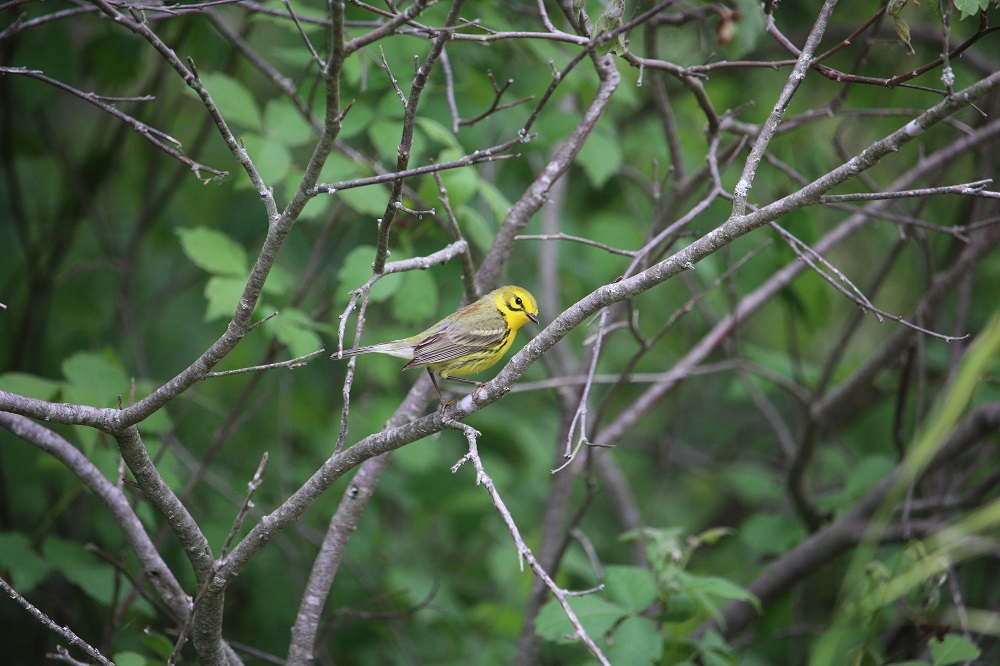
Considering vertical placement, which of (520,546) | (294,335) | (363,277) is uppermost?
(363,277)

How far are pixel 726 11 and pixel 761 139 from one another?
1.42 m

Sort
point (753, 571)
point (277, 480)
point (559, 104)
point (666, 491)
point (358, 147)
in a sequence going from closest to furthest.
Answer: point (753, 571)
point (358, 147)
point (559, 104)
point (277, 480)
point (666, 491)

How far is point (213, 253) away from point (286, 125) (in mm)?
651

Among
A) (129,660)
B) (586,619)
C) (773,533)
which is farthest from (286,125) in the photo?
(773,533)

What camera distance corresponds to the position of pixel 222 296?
3.16 meters

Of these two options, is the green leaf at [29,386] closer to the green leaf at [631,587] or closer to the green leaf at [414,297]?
the green leaf at [414,297]

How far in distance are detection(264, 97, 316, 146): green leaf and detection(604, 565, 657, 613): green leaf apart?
2206mm

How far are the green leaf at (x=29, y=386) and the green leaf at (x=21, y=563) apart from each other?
728mm

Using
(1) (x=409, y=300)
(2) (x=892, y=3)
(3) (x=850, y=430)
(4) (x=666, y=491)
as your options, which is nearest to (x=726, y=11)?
(2) (x=892, y=3)

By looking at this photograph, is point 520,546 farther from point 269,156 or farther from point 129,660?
point 269,156

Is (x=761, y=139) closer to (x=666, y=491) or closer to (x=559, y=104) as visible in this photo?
(x=559, y=104)

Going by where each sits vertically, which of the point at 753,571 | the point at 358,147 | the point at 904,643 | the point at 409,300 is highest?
the point at 358,147

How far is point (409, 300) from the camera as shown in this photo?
317cm

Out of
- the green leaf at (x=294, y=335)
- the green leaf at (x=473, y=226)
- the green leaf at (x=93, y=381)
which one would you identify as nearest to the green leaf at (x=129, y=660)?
the green leaf at (x=93, y=381)
